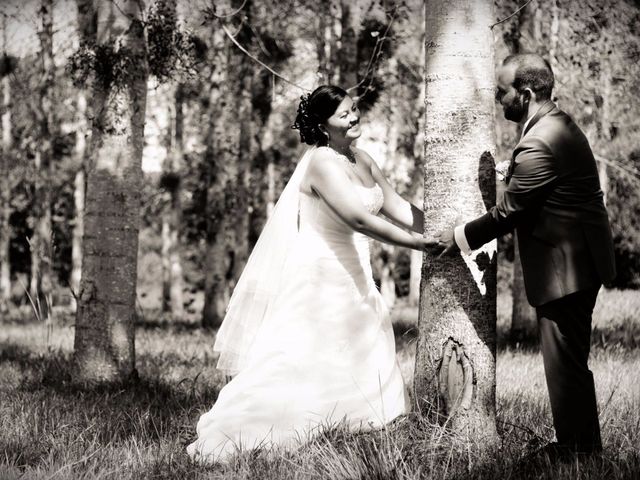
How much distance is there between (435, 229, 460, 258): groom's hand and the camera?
405cm

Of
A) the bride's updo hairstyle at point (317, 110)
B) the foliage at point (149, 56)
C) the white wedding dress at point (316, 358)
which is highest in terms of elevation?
the foliage at point (149, 56)

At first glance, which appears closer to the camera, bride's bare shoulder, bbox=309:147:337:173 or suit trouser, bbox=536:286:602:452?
suit trouser, bbox=536:286:602:452

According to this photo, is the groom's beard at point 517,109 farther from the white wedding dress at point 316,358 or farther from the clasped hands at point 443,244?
the white wedding dress at point 316,358

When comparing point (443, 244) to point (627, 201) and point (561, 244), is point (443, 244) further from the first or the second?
point (627, 201)

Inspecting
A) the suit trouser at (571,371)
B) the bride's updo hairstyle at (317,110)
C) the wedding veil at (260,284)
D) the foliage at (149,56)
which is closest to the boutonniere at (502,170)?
the suit trouser at (571,371)

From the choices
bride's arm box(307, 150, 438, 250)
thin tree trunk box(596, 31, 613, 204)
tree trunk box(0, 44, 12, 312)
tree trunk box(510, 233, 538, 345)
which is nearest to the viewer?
bride's arm box(307, 150, 438, 250)

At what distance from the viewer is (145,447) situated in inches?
180

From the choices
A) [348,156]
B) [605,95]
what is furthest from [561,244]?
[605,95]

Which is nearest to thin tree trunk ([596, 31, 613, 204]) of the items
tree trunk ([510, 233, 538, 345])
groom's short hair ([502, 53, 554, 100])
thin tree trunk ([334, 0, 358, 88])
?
tree trunk ([510, 233, 538, 345])

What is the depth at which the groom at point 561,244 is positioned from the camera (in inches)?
149

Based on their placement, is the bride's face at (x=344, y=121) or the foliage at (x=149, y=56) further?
the foliage at (x=149, y=56)

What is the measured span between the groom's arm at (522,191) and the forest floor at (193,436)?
3.71 ft

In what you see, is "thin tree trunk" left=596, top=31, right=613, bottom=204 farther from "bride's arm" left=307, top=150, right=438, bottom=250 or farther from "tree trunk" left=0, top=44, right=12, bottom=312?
"tree trunk" left=0, top=44, right=12, bottom=312

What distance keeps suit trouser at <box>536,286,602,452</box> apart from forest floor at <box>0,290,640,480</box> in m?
0.18
